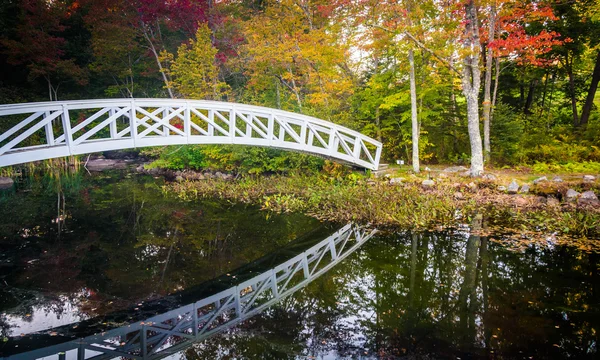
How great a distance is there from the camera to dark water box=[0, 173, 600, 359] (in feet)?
12.0

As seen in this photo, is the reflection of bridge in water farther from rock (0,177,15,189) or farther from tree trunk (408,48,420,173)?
rock (0,177,15,189)

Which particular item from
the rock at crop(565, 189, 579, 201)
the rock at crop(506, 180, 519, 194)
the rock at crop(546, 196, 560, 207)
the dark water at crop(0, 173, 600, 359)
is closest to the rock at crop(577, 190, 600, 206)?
the rock at crop(565, 189, 579, 201)

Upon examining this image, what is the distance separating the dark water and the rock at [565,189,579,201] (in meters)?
3.11

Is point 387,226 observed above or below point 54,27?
below

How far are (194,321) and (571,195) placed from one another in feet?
28.2

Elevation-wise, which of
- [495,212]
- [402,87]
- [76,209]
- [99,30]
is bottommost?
[76,209]

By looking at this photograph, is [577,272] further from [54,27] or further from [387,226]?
[54,27]

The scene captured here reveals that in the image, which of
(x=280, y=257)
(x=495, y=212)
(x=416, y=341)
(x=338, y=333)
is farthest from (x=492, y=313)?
(x=495, y=212)

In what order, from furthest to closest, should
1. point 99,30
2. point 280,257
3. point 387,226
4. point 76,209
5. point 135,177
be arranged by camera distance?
point 99,30, point 135,177, point 76,209, point 387,226, point 280,257

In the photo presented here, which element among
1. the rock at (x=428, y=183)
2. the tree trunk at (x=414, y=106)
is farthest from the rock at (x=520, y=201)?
the tree trunk at (x=414, y=106)

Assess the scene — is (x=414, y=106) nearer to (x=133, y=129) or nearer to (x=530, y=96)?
(x=133, y=129)

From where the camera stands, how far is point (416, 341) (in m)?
3.65

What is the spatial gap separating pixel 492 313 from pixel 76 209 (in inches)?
411

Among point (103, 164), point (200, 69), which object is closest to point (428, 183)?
point (200, 69)
